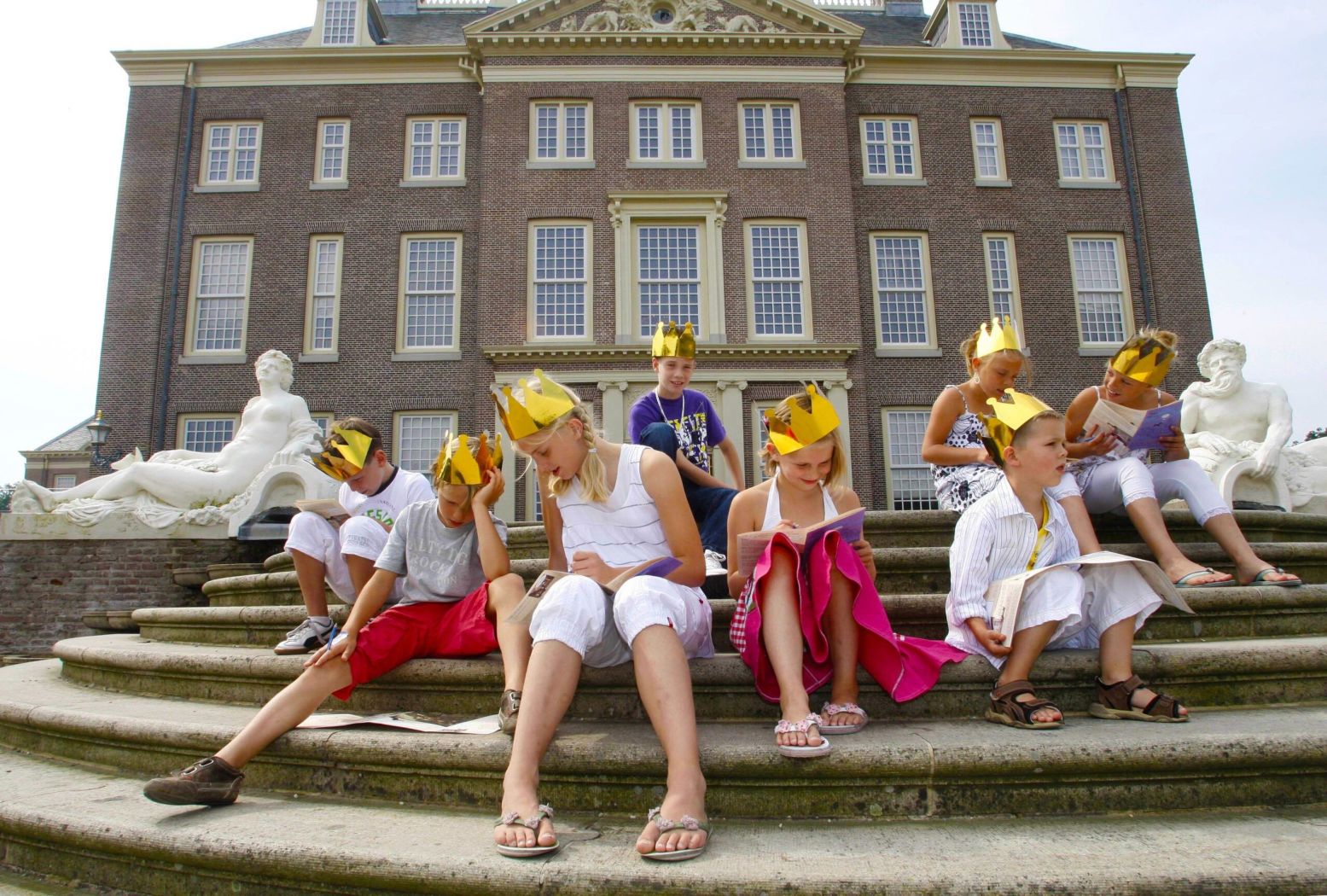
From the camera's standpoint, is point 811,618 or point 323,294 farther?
point 323,294

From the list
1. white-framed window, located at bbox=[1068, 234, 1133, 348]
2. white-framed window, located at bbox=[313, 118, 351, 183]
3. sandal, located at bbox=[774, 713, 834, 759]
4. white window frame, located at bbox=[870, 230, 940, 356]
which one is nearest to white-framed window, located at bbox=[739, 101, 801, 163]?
white window frame, located at bbox=[870, 230, 940, 356]

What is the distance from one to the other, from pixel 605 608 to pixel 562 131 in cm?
1861

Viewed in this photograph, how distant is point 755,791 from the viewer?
2627mm

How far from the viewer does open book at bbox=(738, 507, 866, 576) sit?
299 cm

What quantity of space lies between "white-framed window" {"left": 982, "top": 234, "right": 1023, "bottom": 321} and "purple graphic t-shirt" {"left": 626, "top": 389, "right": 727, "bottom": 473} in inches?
656

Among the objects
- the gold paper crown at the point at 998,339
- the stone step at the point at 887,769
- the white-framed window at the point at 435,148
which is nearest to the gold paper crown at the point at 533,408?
the stone step at the point at 887,769

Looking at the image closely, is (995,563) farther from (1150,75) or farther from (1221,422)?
(1150,75)

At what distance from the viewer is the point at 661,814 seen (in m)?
2.37

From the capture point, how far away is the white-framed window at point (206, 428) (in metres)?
18.8

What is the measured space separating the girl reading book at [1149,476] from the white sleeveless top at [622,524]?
7.38ft

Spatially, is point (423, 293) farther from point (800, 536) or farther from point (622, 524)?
point (800, 536)

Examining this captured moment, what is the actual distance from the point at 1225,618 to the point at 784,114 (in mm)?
18239

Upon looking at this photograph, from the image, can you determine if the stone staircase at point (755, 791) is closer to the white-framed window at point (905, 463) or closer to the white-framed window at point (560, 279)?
the white-framed window at point (905, 463)

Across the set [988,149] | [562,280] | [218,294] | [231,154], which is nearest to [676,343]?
[562,280]
